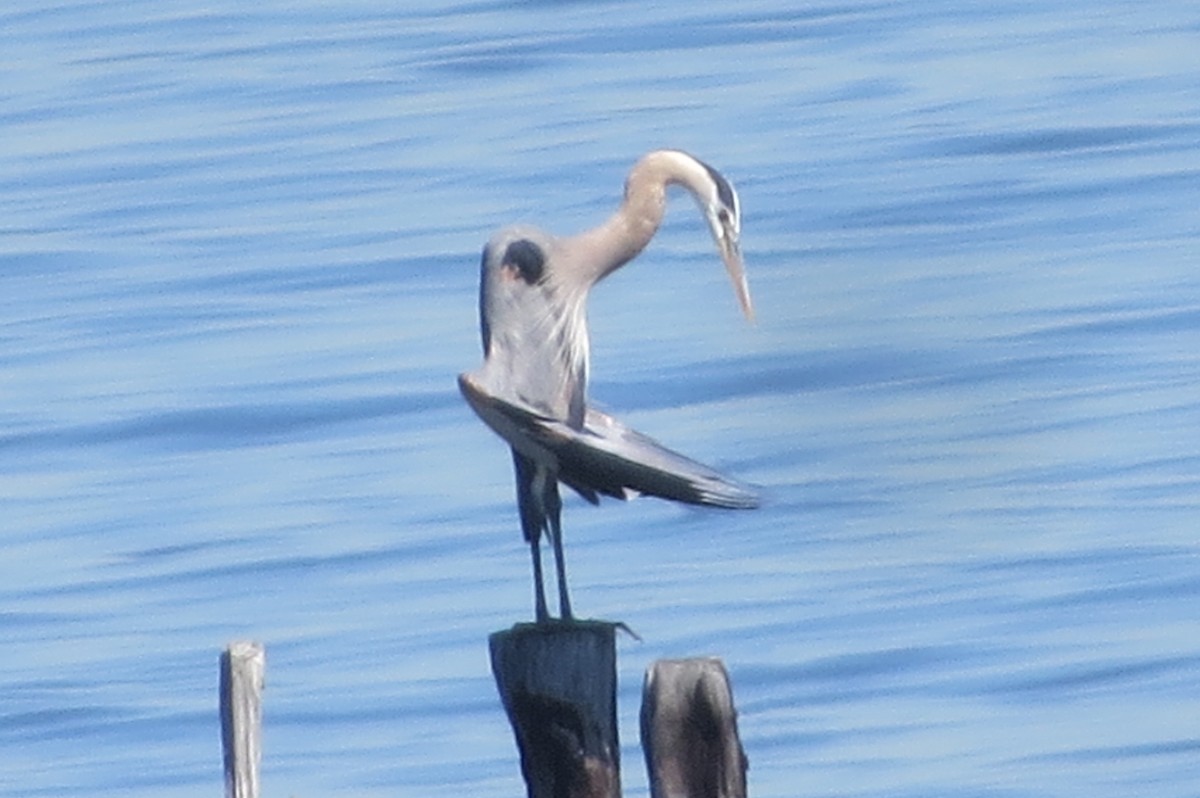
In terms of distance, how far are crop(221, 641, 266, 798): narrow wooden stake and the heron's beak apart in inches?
67.5

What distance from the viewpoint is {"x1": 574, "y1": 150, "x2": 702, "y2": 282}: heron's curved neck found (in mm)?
7496

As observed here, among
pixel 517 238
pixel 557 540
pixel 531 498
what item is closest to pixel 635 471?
pixel 557 540

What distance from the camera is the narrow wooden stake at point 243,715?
20.2ft

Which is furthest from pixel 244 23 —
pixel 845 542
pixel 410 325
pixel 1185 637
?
pixel 1185 637

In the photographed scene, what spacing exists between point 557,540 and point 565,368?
0.39 m

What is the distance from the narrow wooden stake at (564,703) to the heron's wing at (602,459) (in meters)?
0.37

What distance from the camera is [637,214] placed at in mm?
7516

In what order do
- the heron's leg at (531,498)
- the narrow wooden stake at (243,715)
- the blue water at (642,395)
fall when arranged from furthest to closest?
the blue water at (642,395), the heron's leg at (531,498), the narrow wooden stake at (243,715)

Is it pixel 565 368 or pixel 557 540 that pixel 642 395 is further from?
pixel 557 540

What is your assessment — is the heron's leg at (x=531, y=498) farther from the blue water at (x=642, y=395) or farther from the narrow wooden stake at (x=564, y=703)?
the blue water at (x=642, y=395)

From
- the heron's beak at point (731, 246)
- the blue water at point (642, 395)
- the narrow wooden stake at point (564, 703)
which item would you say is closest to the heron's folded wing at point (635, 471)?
the narrow wooden stake at point (564, 703)

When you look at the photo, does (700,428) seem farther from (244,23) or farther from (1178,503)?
(244,23)

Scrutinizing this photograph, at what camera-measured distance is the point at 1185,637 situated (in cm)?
1288

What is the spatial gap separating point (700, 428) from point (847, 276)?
3.84 ft
